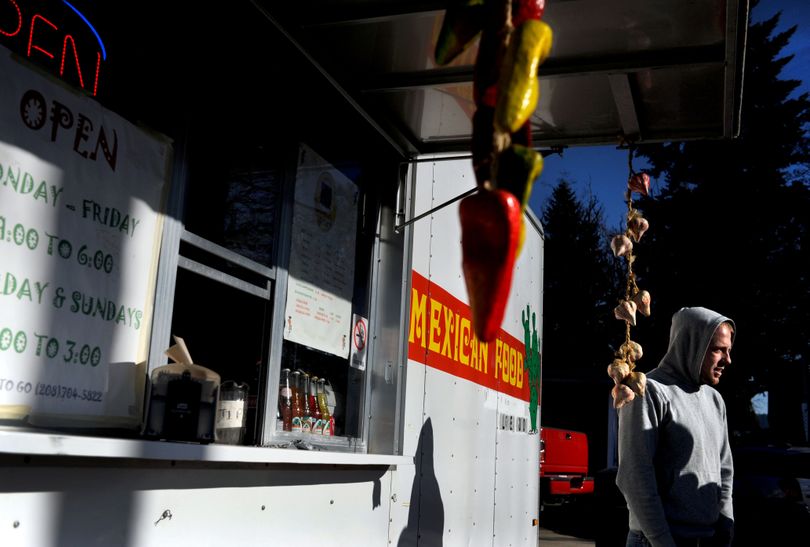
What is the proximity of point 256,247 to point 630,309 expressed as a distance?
5.75ft

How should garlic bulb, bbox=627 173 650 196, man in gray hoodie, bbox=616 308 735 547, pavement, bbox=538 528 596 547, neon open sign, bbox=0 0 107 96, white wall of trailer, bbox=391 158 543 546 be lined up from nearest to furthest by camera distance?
neon open sign, bbox=0 0 107 96 → man in gray hoodie, bbox=616 308 735 547 → garlic bulb, bbox=627 173 650 196 → white wall of trailer, bbox=391 158 543 546 → pavement, bbox=538 528 596 547

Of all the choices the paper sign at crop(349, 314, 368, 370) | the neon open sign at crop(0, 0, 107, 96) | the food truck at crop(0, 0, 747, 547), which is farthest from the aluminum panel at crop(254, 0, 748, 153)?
the paper sign at crop(349, 314, 368, 370)

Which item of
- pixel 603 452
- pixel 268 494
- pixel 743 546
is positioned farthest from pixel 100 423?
pixel 603 452

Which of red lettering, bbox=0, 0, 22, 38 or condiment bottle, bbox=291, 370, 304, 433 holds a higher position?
red lettering, bbox=0, 0, 22, 38

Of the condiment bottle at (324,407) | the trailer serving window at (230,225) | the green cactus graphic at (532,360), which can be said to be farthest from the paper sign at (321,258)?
the green cactus graphic at (532,360)

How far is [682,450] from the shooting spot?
3.59 meters

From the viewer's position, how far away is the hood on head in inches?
148

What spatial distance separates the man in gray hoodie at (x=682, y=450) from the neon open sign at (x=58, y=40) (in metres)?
2.49

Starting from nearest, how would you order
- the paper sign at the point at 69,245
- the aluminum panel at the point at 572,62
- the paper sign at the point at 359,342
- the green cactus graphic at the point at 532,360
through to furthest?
the paper sign at the point at 69,245, the aluminum panel at the point at 572,62, the paper sign at the point at 359,342, the green cactus graphic at the point at 532,360

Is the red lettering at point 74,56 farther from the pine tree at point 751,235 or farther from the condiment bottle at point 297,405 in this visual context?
the pine tree at point 751,235

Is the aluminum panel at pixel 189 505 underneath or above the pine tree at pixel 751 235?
underneath

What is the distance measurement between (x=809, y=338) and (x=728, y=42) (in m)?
21.7

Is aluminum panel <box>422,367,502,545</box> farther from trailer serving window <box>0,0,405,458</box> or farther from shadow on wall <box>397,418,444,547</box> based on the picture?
trailer serving window <box>0,0,405,458</box>

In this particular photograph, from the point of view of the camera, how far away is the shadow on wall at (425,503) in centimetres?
444
